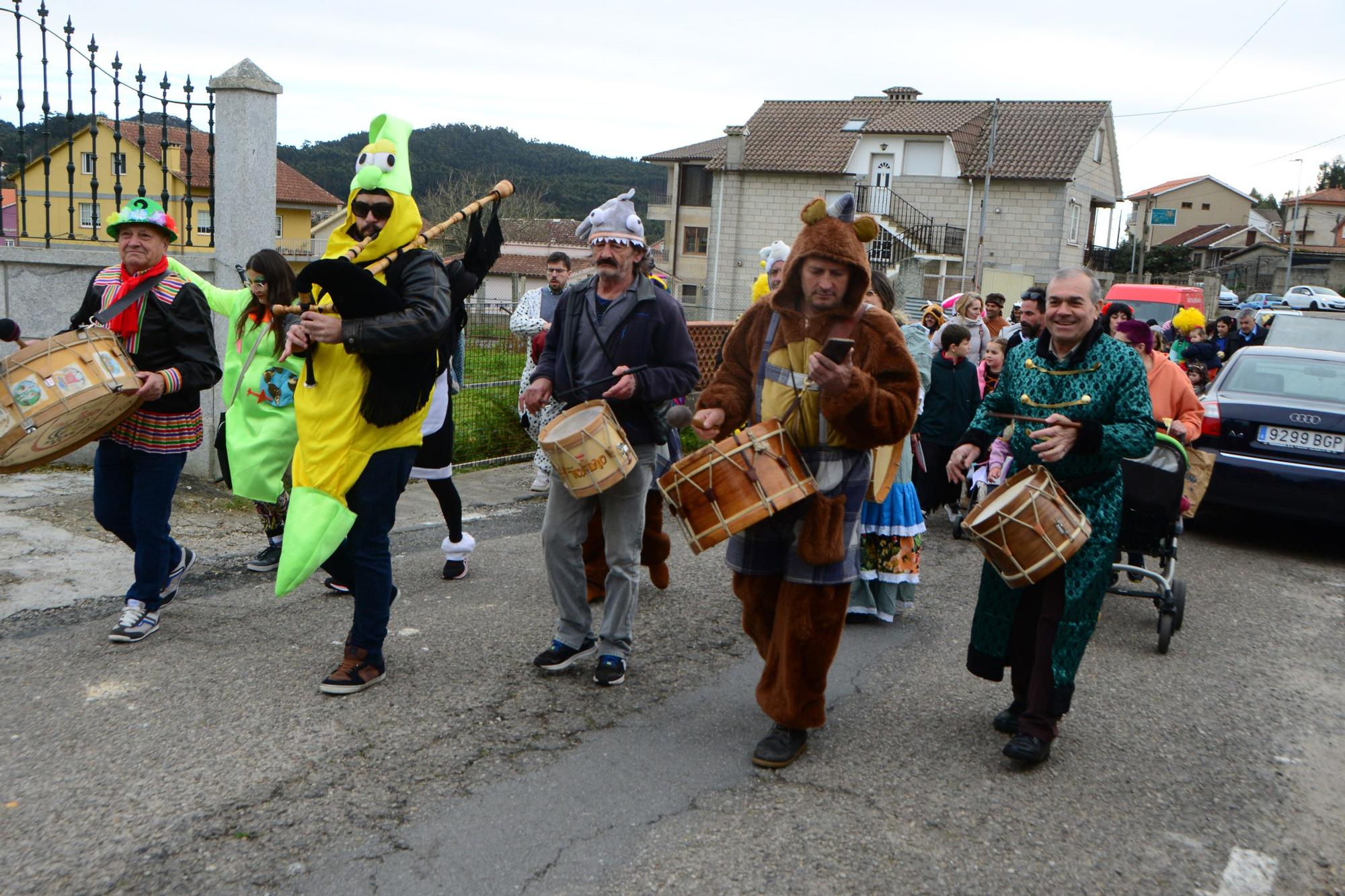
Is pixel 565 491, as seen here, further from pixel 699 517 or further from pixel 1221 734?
pixel 1221 734

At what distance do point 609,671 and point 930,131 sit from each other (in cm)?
4399

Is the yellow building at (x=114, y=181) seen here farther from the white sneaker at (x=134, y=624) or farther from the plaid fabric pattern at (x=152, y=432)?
the white sneaker at (x=134, y=624)

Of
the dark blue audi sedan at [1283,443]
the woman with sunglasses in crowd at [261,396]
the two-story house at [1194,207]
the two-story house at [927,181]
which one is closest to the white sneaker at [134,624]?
the woman with sunglasses in crowd at [261,396]

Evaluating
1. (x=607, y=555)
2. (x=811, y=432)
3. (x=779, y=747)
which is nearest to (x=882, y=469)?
(x=811, y=432)

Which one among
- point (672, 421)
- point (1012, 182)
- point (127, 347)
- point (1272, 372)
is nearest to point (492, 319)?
point (127, 347)

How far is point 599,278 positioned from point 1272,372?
6590 mm

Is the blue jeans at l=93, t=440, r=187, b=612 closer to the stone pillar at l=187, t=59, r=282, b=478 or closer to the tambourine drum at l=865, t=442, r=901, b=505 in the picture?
the stone pillar at l=187, t=59, r=282, b=478

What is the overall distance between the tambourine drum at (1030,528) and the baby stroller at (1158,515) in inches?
72.1

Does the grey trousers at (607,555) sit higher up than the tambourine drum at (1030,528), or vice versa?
the tambourine drum at (1030,528)

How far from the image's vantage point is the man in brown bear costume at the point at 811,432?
12.6 ft

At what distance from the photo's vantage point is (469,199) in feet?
182

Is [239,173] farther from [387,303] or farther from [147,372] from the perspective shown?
[387,303]

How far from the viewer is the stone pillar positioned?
25.3 feet

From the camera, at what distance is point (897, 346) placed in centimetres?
Answer: 387
